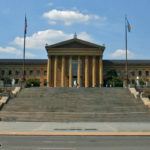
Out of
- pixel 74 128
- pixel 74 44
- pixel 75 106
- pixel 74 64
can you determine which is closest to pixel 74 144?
pixel 74 128

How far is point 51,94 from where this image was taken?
38.8 meters

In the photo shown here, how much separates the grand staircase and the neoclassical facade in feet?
128

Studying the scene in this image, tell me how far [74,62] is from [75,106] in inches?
2043

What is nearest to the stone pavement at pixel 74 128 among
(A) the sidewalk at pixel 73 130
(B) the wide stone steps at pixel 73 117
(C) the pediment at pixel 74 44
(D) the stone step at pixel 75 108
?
(A) the sidewalk at pixel 73 130

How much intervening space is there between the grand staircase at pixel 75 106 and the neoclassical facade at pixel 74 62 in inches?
1533

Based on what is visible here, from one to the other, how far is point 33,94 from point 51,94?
3.13m

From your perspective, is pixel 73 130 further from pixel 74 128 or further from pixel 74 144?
pixel 74 144

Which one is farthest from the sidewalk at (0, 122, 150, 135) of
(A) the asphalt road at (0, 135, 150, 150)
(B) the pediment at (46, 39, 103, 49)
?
(B) the pediment at (46, 39, 103, 49)

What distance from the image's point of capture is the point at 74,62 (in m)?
82.6

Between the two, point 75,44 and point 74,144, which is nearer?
point 74,144

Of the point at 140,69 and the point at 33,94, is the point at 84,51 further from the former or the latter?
the point at 33,94

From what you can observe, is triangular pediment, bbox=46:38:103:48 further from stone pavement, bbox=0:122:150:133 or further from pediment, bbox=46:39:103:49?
stone pavement, bbox=0:122:150:133

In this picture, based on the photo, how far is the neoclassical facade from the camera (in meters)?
80.6

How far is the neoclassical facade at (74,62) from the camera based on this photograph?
3172 inches
